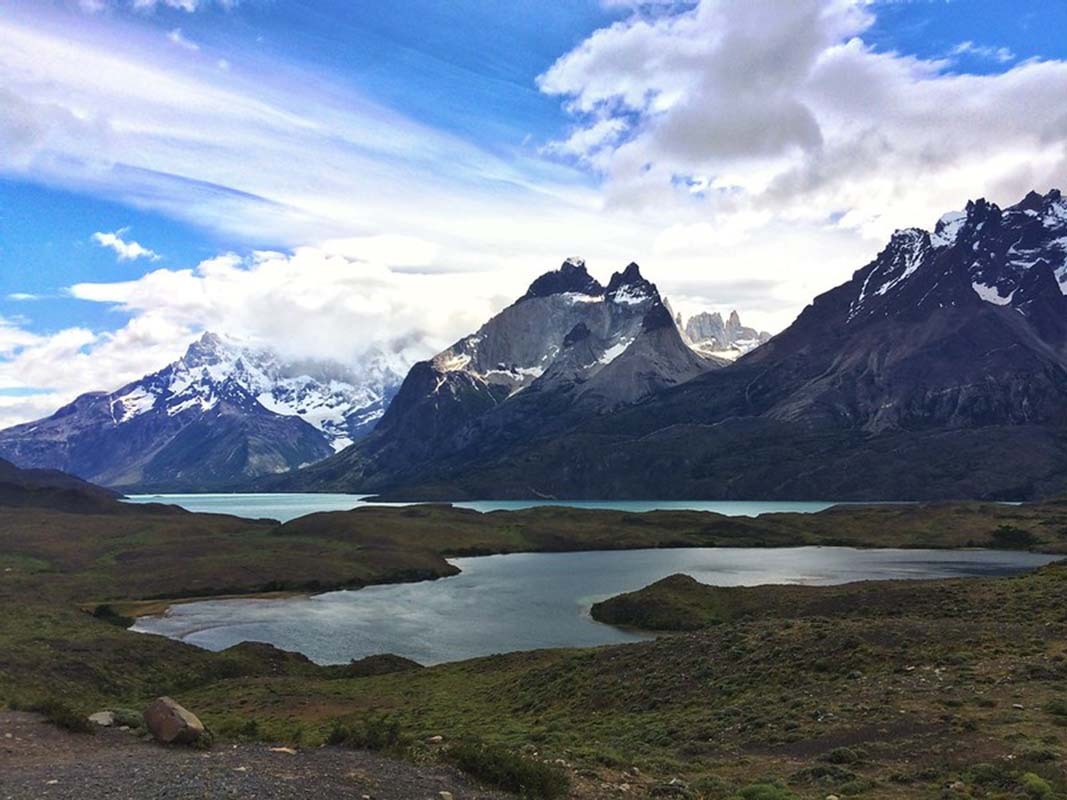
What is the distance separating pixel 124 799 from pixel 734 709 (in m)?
27.9

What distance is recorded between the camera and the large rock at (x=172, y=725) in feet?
101

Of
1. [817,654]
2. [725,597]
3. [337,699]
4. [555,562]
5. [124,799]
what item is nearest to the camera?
[124,799]

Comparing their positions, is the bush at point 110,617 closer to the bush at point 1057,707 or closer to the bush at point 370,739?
the bush at point 370,739

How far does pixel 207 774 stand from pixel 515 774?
30.0ft

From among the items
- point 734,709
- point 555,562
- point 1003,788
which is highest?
point 1003,788

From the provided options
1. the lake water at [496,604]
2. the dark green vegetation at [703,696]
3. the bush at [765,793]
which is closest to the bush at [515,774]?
the dark green vegetation at [703,696]

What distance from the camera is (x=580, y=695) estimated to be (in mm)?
51781

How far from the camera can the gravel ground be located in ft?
Answer: 73.8

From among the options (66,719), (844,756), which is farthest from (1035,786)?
(66,719)

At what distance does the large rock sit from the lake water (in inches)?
2255

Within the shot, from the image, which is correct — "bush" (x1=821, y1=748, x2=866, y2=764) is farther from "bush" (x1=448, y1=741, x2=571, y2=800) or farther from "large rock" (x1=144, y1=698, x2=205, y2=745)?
"large rock" (x1=144, y1=698, x2=205, y2=745)

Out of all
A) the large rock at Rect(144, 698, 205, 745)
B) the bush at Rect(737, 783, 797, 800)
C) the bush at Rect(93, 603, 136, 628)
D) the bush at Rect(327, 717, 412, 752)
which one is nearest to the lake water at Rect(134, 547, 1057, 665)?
the bush at Rect(93, 603, 136, 628)

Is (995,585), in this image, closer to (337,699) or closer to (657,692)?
(657,692)

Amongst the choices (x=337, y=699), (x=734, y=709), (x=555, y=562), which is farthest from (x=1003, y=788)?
(x=555, y=562)
